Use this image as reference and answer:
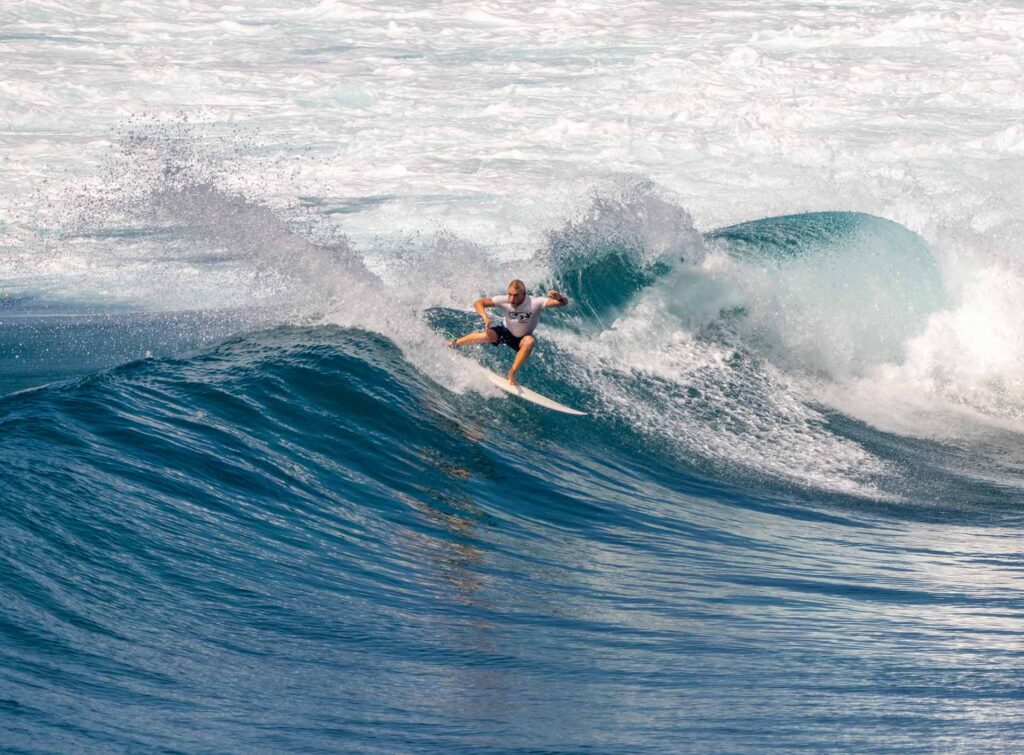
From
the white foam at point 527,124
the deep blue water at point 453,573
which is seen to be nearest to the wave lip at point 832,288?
the white foam at point 527,124

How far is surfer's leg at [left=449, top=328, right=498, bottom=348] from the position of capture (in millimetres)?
10875

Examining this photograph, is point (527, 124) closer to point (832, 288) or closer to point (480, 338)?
point (832, 288)

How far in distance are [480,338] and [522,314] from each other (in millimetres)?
499

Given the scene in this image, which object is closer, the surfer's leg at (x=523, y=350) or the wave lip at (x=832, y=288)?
the surfer's leg at (x=523, y=350)

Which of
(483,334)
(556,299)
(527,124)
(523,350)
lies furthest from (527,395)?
(527,124)

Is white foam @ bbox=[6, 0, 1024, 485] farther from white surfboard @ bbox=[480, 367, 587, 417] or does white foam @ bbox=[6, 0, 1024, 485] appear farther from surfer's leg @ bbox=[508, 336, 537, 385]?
surfer's leg @ bbox=[508, 336, 537, 385]

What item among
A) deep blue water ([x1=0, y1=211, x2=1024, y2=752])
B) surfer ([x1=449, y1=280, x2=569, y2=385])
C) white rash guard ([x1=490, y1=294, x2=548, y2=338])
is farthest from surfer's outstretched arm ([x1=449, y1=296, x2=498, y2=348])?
deep blue water ([x1=0, y1=211, x2=1024, y2=752])

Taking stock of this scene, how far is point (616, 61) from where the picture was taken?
38250mm

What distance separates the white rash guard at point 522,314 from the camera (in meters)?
10.7

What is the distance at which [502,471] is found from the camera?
33.6 feet

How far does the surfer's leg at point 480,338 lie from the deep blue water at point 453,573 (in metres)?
0.57

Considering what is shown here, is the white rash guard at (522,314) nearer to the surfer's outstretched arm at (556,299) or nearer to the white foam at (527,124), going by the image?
the surfer's outstretched arm at (556,299)

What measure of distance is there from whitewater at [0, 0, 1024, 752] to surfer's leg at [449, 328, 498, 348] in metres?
0.58

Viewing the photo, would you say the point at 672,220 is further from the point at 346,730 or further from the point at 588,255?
the point at 346,730
